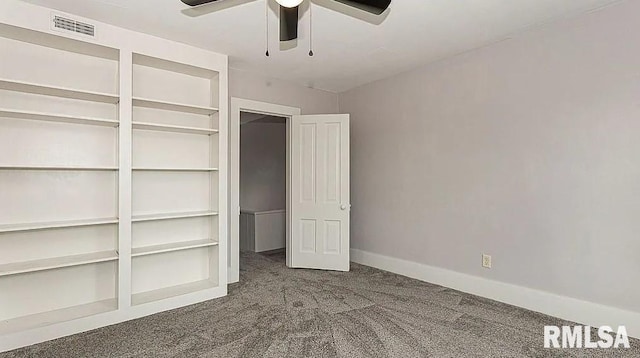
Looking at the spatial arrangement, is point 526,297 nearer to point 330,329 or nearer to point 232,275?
point 330,329

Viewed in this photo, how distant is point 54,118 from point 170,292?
184cm

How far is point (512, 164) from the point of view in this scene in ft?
10.9

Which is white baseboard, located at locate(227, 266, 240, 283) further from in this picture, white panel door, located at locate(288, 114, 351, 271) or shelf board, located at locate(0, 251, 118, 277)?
shelf board, located at locate(0, 251, 118, 277)

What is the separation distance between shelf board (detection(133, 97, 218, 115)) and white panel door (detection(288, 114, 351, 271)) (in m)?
1.37

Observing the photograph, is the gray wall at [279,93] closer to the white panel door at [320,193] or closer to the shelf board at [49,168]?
the white panel door at [320,193]

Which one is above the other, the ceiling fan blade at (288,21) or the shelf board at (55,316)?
the ceiling fan blade at (288,21)

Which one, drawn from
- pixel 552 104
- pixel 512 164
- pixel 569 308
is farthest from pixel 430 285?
pixel 552 104

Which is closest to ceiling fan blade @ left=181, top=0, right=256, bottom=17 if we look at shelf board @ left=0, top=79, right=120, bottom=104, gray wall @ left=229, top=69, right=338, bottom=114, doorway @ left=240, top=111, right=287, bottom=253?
shelf board @ left=0, top=79, right=120, bottom=104

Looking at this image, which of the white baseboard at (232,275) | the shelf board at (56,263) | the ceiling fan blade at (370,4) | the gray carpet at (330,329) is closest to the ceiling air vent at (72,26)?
the shelf board at (56,263)

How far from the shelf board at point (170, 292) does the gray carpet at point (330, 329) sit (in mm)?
186

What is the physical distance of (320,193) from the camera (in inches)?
185

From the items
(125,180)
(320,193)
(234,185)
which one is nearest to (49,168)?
(125,180)

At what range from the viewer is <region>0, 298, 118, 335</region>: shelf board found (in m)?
2.62

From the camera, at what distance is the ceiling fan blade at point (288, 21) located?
2.30 m
